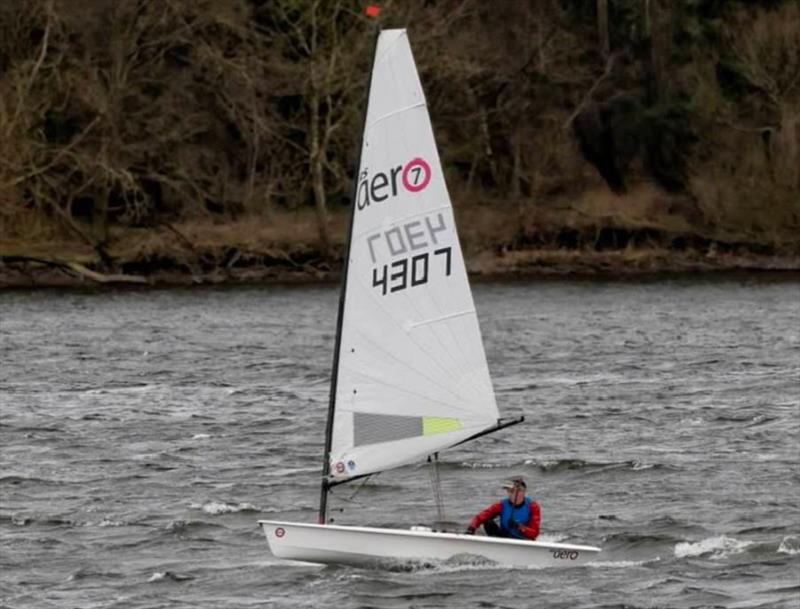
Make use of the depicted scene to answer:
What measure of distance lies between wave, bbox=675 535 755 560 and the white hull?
3513 mm

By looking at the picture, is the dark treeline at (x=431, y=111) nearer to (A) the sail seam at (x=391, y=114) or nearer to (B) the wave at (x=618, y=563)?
(B) the wave at (x=618, y=563)

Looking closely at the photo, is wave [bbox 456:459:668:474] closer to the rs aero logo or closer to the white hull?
the white hull

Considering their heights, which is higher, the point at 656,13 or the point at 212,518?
the point at 656,13

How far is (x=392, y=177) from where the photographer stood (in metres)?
27.6

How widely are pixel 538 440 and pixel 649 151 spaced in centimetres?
5316

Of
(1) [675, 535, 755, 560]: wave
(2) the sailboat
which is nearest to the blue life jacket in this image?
(2) the sailboat

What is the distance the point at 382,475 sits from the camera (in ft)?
131

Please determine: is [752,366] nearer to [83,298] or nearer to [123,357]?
[123,357]

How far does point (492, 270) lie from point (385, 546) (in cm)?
6341

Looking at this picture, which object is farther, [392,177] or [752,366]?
[752,366]

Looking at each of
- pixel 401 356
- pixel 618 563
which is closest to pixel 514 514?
pixel 618 563

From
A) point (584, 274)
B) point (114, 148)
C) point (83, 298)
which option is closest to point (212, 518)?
point (83, 298)

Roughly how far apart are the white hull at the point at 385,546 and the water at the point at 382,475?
1.08 feet

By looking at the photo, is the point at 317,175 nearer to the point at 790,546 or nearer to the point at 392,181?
the point at 790,546
